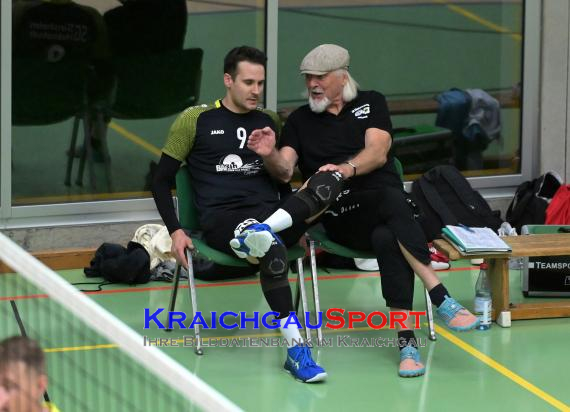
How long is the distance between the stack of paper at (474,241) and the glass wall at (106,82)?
95.6 inches

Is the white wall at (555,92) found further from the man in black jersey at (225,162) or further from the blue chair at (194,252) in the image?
the man in black jersey at (225,162)

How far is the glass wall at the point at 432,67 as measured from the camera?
29.6 ft

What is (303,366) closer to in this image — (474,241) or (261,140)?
(261,140)

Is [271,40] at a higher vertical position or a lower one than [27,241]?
higher

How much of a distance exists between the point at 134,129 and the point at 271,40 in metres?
1.16

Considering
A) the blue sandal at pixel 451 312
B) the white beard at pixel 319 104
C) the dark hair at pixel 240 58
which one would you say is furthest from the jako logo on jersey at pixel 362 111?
the blue sandal at pixel 451 312

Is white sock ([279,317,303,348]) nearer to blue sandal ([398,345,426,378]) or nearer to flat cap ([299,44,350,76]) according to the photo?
blue sandal ([398,345,426,378])

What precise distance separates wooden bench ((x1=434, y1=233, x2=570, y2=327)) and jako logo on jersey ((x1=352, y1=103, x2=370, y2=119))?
89cm

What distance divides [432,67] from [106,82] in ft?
8.16

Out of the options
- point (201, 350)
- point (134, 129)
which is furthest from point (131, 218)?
point (201, 350)

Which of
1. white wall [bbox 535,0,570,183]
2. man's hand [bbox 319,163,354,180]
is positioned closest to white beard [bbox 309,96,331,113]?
man's hand [bbox 319,163,354,180]

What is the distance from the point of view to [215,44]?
8.77m

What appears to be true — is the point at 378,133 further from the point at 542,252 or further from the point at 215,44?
the point at 215,44

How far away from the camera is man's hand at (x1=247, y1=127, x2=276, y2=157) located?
6504 mm
